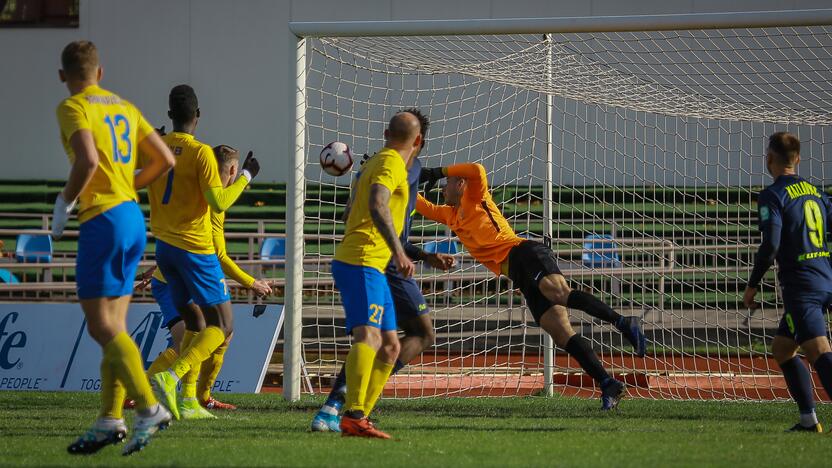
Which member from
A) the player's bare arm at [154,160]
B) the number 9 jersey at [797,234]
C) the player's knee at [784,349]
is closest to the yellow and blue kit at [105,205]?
the player's bare arm at [154,160]

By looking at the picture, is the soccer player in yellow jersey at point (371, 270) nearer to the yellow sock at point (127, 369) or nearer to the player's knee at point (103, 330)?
the yellow sock at point (127, 369)

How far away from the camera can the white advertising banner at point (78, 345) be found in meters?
9.41

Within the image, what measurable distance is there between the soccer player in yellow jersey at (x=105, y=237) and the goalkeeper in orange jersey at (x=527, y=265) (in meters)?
3.14

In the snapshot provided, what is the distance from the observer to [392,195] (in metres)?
5.99

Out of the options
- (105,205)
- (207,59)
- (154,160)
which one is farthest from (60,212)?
(207,59)

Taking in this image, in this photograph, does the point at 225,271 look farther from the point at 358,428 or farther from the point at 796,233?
the point at 796,233

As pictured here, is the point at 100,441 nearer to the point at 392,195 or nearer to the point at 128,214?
the point at 128,214

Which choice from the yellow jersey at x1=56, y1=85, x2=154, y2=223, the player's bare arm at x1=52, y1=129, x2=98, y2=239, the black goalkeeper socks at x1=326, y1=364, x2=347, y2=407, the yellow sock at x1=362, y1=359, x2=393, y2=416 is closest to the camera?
the player's bare arm at x1=52, y1=129, x2=98, y2=239

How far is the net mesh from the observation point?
10156 mm

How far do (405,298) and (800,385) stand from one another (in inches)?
105

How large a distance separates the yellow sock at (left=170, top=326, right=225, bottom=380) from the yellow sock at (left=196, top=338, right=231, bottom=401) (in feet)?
2.53

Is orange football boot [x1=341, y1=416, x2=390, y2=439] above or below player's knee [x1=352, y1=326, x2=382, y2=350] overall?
below

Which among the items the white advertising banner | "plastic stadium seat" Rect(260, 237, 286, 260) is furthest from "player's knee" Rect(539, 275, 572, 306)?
"plastic stadium seat" Rect(260, 237, 286, 260)

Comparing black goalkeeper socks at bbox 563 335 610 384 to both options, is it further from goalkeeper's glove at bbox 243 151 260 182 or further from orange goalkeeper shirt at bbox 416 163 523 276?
goalkeeper's glove at bbox 243 151 260 182
